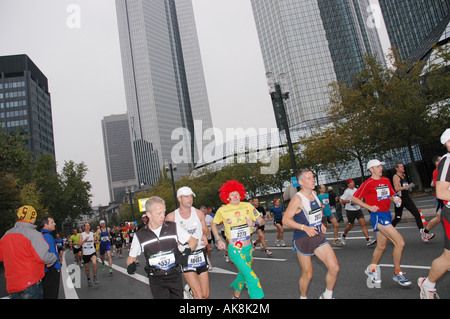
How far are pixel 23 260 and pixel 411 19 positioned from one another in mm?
99901

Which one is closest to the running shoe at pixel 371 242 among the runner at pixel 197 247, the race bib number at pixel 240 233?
the race bib number at pixel 240 233

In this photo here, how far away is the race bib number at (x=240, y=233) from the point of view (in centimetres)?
495

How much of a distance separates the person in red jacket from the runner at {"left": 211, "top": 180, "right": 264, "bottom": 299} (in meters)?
2.48

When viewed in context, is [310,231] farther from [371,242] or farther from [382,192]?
[371,242]

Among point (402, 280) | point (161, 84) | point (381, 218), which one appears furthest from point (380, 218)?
point (161, 84)

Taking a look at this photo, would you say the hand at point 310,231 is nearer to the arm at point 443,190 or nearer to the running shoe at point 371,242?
the arm at point 443,190

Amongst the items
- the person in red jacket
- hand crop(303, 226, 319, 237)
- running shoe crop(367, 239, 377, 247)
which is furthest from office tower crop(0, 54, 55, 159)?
hand crop(303, 226, 319, 237)

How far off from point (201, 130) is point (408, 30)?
Result: 110m

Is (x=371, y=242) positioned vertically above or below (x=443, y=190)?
below

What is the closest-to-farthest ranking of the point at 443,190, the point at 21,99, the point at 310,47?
the point at 443,190
the point at 21,99
the point at 310,47

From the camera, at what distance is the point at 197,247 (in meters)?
4.57

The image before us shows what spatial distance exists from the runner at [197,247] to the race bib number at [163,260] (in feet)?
2.15

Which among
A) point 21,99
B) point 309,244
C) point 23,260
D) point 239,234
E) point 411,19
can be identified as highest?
point 21,99
